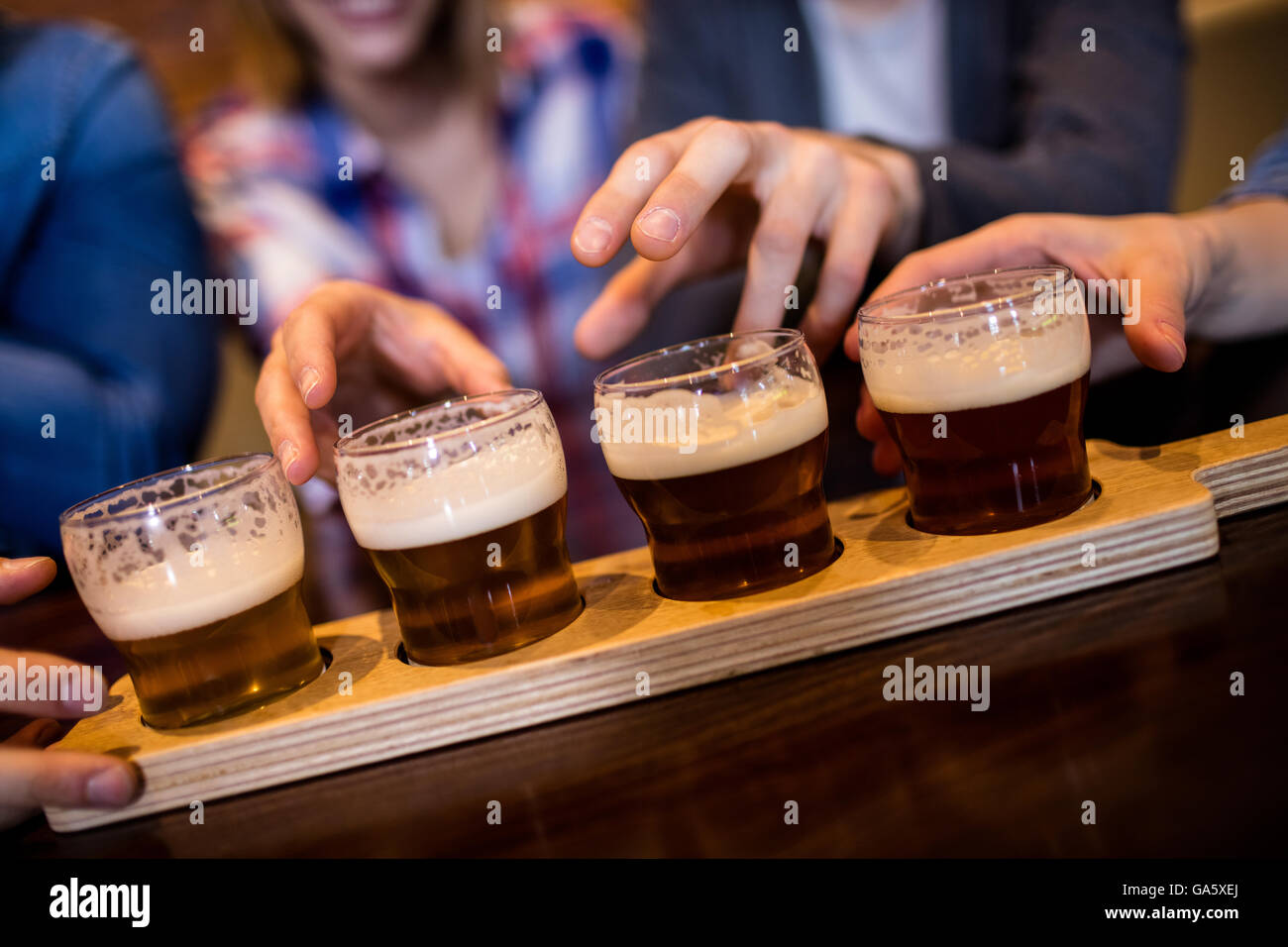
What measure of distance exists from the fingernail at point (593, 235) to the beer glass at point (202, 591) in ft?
1.20

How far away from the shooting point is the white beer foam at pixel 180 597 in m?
0.88

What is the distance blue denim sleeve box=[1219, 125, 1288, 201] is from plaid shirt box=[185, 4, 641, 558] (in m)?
2.37

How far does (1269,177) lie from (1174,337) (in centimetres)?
78

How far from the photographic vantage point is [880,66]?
8.84ft

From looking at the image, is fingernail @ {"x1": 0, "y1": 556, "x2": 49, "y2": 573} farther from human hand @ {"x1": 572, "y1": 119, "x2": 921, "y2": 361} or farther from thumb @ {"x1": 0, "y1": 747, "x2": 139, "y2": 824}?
human hand @ {"x1": 572, "y1": 119, "x2": 921, "y2": 361}

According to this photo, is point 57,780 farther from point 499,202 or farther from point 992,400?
point 499,202

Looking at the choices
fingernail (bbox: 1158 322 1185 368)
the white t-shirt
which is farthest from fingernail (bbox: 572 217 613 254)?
the white t-shirt

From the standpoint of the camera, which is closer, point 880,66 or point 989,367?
point 989,367

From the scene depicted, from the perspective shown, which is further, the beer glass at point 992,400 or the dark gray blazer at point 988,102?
the dark gray blazer at point 988,102

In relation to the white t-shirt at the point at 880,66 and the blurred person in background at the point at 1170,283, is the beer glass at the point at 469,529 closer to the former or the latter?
the blurred person in background at the point at 1170,283

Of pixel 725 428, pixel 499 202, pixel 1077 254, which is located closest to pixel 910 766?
pixel 725 428

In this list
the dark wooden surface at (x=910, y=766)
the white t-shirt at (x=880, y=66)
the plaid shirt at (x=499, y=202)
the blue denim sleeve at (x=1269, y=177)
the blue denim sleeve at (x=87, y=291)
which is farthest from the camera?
the plaid shirt at (x=499, y=202)

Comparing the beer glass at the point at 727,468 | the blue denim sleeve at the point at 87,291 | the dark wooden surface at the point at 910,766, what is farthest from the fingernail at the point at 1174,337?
the blue denim sleeve at the point at 87,291
